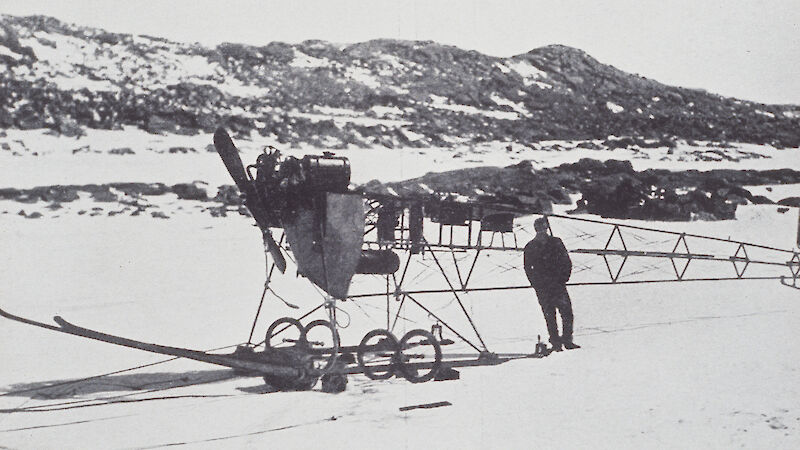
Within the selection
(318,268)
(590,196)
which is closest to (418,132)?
(590,196)

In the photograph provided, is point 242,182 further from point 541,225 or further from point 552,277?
point 552,277

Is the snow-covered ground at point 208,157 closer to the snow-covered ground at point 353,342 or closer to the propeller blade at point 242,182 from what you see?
the snow-covered ground at point 353,342

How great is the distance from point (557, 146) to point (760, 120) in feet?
38.7

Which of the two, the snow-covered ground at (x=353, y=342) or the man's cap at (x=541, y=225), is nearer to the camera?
the snow-covered ground at (x=353, y=342)

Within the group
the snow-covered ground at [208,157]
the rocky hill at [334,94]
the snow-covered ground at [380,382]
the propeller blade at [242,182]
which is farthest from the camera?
the rocky hill at [334,94]

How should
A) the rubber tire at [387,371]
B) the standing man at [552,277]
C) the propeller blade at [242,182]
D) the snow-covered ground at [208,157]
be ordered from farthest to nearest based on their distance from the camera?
the snow-covered ground at [208,157] → the standing man at [552,277] → the rubber tire at [387,371] → the propeller blade at [242,182]

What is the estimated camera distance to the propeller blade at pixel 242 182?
7.19 metres

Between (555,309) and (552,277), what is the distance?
448 mm

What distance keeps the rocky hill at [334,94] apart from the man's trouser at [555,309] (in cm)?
1065

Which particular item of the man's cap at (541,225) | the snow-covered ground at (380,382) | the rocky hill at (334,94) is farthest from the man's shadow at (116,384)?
the rocky hill at (334,94)

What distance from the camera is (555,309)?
29.9ft

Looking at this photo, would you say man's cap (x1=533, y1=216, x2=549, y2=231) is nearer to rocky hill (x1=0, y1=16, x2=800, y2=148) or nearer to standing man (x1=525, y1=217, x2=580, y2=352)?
standing man (x1=525, y1=217, x2=580, y2=352)

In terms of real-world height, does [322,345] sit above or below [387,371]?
above

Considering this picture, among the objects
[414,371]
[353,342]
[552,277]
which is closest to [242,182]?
[414,371]
